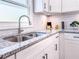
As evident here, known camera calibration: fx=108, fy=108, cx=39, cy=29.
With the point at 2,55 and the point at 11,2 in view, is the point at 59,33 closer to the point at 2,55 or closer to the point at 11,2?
the point at 11,2

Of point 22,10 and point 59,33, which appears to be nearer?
point 22,10

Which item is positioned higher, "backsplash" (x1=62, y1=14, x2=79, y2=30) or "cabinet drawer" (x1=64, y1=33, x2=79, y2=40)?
"backsplash" (x1=62, y1=14, x2=79, y2=30)

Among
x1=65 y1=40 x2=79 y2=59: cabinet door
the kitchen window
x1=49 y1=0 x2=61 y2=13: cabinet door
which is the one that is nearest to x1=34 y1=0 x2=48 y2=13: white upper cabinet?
the kitchen window

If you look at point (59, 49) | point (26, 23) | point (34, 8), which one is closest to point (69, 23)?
point (59, 49)

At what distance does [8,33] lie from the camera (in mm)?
1573

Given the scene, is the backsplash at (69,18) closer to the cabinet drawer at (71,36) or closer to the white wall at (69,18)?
the white wall at (69,18)

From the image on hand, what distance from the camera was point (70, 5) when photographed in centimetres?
273

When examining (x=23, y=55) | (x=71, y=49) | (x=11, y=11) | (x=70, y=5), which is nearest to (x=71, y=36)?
(x=71, y=49)

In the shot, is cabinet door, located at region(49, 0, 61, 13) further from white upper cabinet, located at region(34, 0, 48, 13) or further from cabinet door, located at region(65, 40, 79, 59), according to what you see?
cabinet door, located at region(65, 40, 79, 59)

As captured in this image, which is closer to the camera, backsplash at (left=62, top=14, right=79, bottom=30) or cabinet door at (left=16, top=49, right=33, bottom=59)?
cabinet door at (left=16, top=49, right=33, bottom=59)

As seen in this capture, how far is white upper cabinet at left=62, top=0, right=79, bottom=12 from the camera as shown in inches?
105

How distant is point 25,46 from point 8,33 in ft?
2.55

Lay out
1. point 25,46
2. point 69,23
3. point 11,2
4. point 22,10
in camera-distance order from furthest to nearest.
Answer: point 69,23, point 22,10, point 11,2, point 25,46

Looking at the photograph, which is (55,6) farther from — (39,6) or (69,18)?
(39,6)
